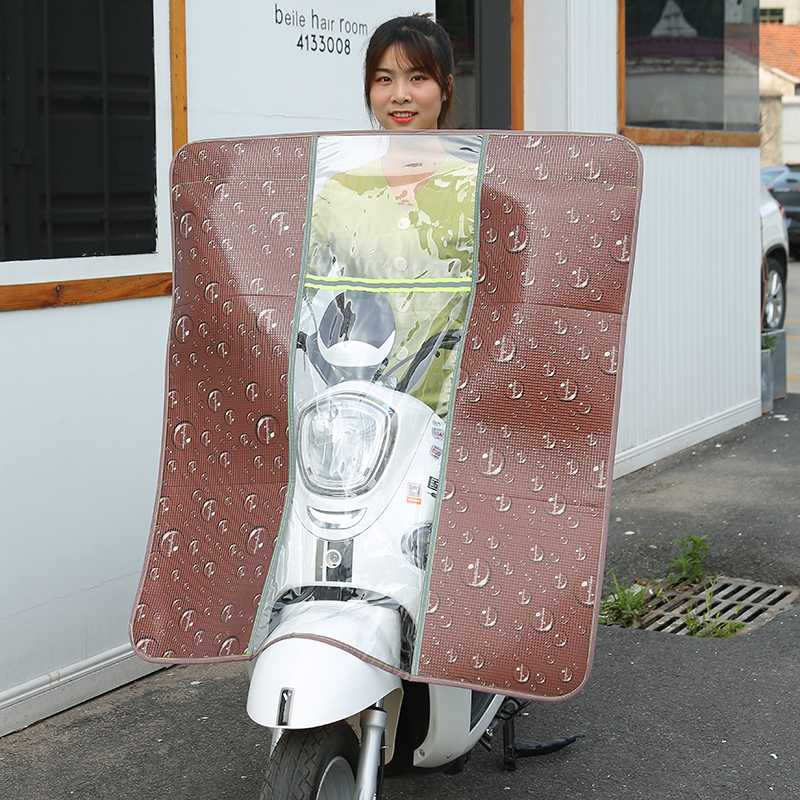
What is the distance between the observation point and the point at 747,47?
8562mm

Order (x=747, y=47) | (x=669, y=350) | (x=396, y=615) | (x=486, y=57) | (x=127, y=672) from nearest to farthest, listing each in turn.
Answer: (x=396, y=615) → (x=127, y=672) → (x=486, y=57) → (x=669, y=350) → (x=747, y=47)

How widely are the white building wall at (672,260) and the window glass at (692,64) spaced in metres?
0.21

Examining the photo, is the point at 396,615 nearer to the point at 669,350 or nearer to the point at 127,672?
the point at 127,672

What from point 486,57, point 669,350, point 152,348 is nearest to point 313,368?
point 152,348

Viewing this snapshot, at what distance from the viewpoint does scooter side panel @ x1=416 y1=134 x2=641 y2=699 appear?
8.00 ft

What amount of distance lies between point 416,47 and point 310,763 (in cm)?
179

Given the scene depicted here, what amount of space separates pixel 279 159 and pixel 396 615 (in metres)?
1.04

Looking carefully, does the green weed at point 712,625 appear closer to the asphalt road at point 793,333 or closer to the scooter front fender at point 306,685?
the scooter front fender at point 306,685

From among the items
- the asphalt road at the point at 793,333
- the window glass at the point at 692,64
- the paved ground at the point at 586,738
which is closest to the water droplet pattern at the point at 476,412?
the paved ground at the point at 586,738

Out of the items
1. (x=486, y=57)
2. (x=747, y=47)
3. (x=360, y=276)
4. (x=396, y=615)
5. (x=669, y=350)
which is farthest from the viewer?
(x=747, y=47)

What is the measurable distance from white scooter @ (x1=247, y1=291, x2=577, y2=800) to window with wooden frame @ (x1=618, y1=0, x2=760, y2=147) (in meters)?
4.79

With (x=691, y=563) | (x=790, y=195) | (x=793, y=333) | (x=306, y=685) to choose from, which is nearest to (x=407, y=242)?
(x=306, y=685)

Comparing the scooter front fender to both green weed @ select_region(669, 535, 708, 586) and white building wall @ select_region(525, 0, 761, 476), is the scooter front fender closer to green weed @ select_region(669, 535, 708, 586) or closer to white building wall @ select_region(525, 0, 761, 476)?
green weed @ select_region(669, 535, 708, 586)

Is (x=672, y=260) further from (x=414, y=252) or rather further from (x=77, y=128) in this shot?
(x=414, y=252)
